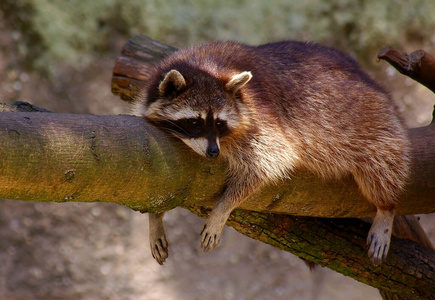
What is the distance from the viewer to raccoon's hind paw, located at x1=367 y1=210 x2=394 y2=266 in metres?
3.17

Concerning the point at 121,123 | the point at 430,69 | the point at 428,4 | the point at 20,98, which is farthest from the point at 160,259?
the point at 428,4

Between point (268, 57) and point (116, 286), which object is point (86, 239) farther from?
point (268, 57)

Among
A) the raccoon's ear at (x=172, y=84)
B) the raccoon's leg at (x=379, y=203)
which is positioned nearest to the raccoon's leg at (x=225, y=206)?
the raccoon's ear at (x=172, y=84)

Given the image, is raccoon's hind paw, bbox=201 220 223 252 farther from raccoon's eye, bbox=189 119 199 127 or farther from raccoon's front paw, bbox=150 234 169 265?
raccoon's eye, bbox=189 119 199 127

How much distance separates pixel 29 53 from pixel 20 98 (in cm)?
42

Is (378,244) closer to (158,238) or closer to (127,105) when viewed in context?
(158,238)

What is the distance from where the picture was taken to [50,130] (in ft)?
7.02

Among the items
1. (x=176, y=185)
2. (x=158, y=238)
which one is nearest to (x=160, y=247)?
(x=158, y=238)

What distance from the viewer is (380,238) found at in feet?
10.5

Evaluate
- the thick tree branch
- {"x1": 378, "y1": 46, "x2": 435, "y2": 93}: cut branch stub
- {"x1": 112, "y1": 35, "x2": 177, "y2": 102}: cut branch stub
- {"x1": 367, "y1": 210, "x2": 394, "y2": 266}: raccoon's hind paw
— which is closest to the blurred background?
{"x1": 112, "y1": 35, "x2": 177, "y2": 102}: cut branch stub

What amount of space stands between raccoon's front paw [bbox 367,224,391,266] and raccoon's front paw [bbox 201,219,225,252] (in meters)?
0.93

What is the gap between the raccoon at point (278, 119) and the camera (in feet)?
9.34

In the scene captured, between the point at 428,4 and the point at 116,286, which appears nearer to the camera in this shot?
the point at 116,286

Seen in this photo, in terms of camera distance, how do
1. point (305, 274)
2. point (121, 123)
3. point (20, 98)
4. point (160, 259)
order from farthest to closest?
point (305, 274)
point (20, 98)
point (160, 259)
point (121, 123)
